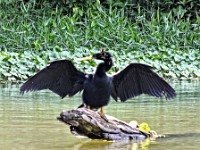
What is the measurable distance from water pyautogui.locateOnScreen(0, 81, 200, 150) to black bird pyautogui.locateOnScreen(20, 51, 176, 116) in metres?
0.49

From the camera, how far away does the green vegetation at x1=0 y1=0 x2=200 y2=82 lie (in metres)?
18.3

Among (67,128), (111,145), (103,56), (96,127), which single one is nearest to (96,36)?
(67,128)

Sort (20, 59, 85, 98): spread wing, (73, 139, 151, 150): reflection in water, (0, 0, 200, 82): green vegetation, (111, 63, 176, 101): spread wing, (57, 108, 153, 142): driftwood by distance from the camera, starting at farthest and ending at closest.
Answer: (0, 0, 200, 82): green vegetation → (111, 63, 176, 101): spread wing → (20, 59, 85, 98): spread wing → (57, 108, 153, 142): driftwood → (73, 139, 151, 150): reflection in water

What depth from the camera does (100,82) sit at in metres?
9.12

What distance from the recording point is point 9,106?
12.0 m

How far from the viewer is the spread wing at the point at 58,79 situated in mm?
9367

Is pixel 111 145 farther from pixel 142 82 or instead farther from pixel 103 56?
pixel 142 82

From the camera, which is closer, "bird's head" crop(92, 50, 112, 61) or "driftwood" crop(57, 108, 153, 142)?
"driftwood" crop(57, 108, 153, 142)

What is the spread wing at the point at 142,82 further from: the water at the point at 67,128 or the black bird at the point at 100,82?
the water at the point at 67,128

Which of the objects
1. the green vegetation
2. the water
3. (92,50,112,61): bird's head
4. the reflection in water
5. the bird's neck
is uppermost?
the green vegetation

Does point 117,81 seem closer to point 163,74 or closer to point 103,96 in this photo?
point 103,96

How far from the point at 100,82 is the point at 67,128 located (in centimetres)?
114

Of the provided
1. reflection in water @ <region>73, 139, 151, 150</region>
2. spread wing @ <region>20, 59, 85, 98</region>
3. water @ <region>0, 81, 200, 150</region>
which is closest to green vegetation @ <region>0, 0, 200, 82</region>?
water @ <region>0, 81, 200, 150</region>

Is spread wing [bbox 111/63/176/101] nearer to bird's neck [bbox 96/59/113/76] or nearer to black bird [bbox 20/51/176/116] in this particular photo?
black bird [bbox 20/51/176/116]
